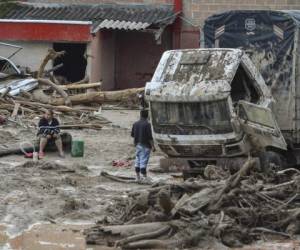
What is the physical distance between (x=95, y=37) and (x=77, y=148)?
13.5 metres

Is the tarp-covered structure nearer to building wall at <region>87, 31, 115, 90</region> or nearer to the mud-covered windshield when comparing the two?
the mud-covered windshield

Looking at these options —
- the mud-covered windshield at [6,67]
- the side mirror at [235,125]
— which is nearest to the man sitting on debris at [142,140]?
the side mirror at [235,125]

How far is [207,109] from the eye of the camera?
46.0ft

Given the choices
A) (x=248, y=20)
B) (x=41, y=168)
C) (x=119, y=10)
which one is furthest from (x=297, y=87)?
(x=119, y=10)

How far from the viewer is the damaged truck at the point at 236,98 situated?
14062 millimetres

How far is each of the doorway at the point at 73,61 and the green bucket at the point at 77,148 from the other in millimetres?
14803

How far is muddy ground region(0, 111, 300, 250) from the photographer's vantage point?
10734 millimetres

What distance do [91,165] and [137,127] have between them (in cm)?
287

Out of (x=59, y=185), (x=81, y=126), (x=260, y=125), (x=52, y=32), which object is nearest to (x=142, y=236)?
(x=59, y=185)

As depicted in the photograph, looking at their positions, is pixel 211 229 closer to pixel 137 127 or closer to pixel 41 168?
pixel 137 127

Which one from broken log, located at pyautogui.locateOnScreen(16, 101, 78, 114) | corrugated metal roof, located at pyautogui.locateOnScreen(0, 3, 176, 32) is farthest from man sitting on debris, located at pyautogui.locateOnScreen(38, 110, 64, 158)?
corrugated metal roof, located at pyautogui.locateOnScreen(0, 3, 176, 32)

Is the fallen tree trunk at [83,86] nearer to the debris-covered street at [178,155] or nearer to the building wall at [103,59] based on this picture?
the debris-covered street at [178,155]

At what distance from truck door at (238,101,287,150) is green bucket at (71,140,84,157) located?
5.07 meters

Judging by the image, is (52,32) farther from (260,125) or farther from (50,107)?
(260,125)
